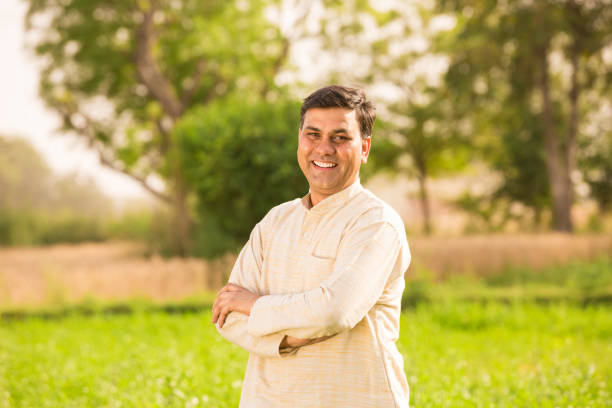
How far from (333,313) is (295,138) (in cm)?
1193

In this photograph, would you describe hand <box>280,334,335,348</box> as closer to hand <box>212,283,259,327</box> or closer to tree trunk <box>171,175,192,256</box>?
hand <box>212,283,259,327</box>

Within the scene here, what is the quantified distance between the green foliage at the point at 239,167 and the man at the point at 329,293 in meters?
10.8

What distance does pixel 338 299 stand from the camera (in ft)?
7.11

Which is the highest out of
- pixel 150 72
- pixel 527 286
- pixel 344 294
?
pixel 150 72

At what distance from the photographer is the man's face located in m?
2.39

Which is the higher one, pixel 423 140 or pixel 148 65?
pixel 148 65

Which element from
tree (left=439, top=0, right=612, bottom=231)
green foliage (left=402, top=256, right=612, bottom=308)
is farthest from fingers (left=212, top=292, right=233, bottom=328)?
tree (left=439, top=0, right=612, bottom=231)

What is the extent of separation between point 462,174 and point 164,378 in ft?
94.4

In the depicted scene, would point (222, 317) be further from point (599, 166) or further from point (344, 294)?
point (599, 166)

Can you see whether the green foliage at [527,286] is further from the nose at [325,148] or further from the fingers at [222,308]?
the nose at [325,148]

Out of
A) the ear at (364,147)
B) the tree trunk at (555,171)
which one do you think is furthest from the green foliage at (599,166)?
the ear at (364,147)

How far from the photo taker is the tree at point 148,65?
20.8 m

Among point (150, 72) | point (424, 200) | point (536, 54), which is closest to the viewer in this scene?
point (536, 54)

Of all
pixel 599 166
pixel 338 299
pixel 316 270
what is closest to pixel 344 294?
pixel 338 299
